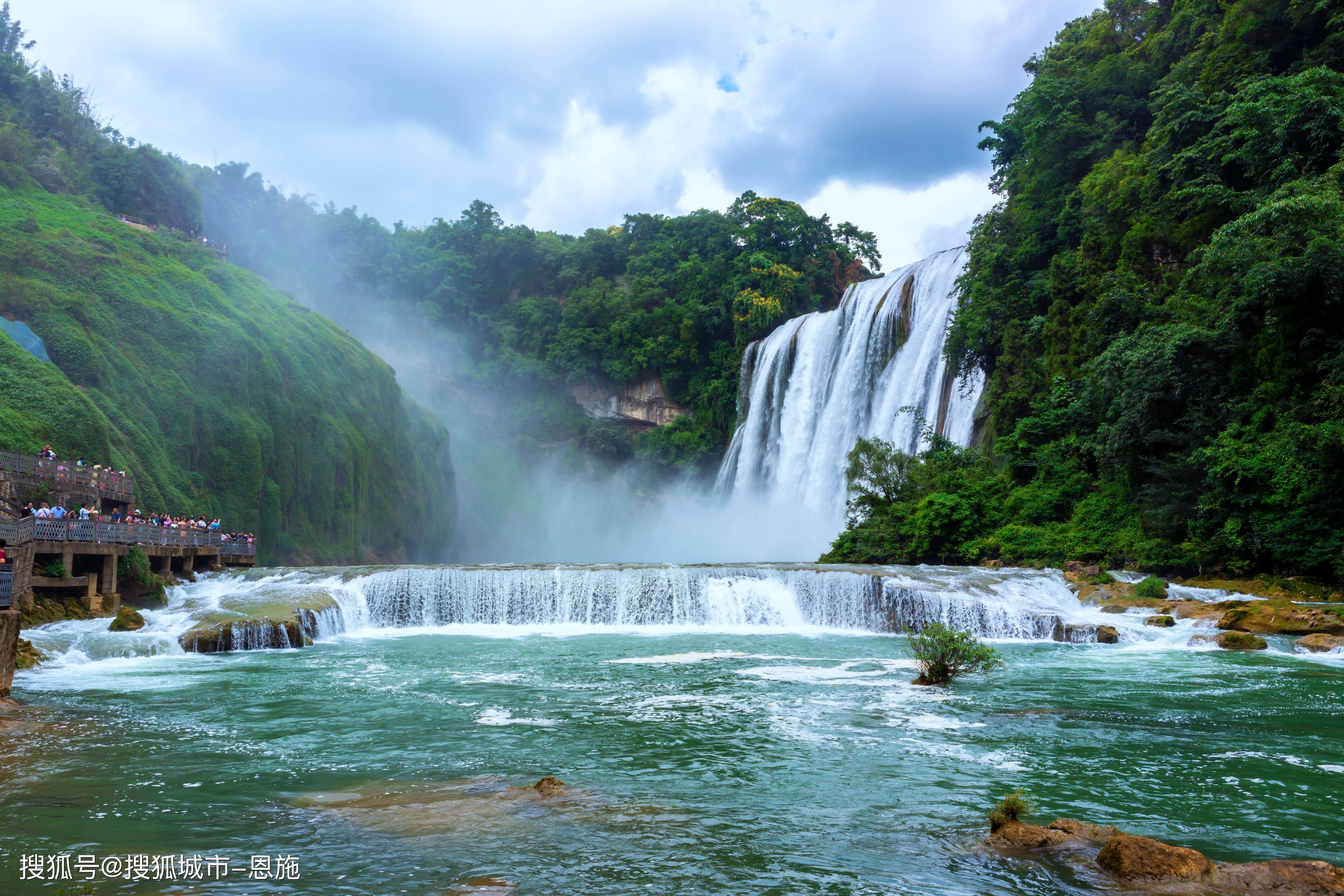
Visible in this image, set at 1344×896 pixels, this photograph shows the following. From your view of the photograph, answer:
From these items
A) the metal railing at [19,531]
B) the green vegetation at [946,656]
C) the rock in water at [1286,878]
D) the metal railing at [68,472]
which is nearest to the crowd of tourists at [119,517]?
the metal railing at [68,472]

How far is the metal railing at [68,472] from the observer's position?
21000 mm

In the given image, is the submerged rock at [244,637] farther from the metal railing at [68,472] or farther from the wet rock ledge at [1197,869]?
the wet rock ledge at [1197,869]

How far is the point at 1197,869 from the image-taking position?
4906 mm

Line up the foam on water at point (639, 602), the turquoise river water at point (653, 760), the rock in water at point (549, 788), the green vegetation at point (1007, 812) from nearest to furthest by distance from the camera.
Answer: the turquoise river water at point (653, 760), the green vegetation at point (1007, 812), the rock in water at point (549, 788), the foam on water at point (639, 602)

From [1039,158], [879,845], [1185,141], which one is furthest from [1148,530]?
[879,845]

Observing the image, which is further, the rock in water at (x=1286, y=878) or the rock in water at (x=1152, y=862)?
the rock in water at (x=1152, y=862)

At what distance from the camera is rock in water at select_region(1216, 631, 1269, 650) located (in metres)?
15.4

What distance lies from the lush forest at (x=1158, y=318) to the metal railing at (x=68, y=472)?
Answer: 892 inches

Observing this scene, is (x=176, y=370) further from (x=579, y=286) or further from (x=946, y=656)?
(x=579, y=286)

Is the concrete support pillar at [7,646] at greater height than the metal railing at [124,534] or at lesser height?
lesser

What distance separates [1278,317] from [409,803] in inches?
821

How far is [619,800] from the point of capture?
6.80 m

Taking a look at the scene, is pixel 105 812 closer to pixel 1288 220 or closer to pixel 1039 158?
pixel 1288 220

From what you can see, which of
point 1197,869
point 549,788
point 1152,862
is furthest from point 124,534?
point 1197,869
